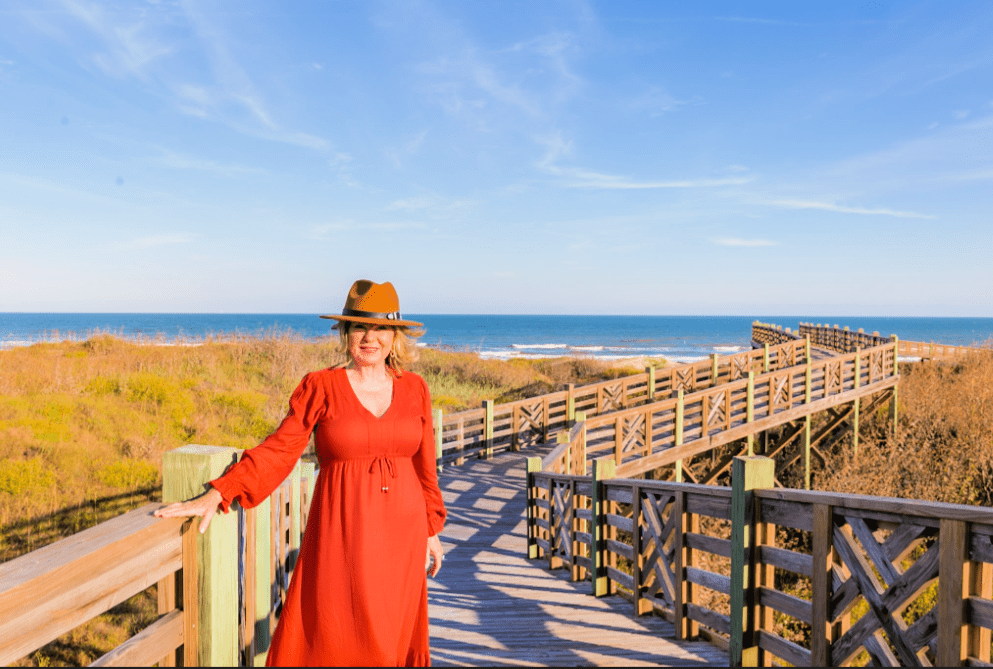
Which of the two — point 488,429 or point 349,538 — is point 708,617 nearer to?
point 349,538

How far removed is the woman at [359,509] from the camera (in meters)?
2.48

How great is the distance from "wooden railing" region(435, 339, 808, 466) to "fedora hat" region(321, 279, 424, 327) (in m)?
9.47

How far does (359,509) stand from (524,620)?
2.70 metres

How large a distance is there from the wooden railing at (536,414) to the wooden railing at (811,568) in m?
7.63

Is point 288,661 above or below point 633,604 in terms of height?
above

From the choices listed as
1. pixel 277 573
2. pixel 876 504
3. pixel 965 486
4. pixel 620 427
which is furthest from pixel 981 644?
pixel 965 486

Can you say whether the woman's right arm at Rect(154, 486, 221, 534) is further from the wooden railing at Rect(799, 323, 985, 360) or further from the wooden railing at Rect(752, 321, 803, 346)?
the wooden railing at Rect(752, 321, 803, 346)

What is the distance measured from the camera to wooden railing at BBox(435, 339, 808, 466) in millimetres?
13086

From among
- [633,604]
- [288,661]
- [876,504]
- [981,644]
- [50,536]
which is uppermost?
[876,504]

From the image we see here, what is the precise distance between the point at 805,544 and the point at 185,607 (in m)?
12.0

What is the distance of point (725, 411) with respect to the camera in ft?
47.2

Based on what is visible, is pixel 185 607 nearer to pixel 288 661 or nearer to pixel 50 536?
pixel 288 661

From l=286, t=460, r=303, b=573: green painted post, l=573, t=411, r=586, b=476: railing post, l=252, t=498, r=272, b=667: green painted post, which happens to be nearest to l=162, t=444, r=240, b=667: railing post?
l=252, t=498, r=272, b=667: green painted post

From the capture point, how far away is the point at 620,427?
1136 centimetres
